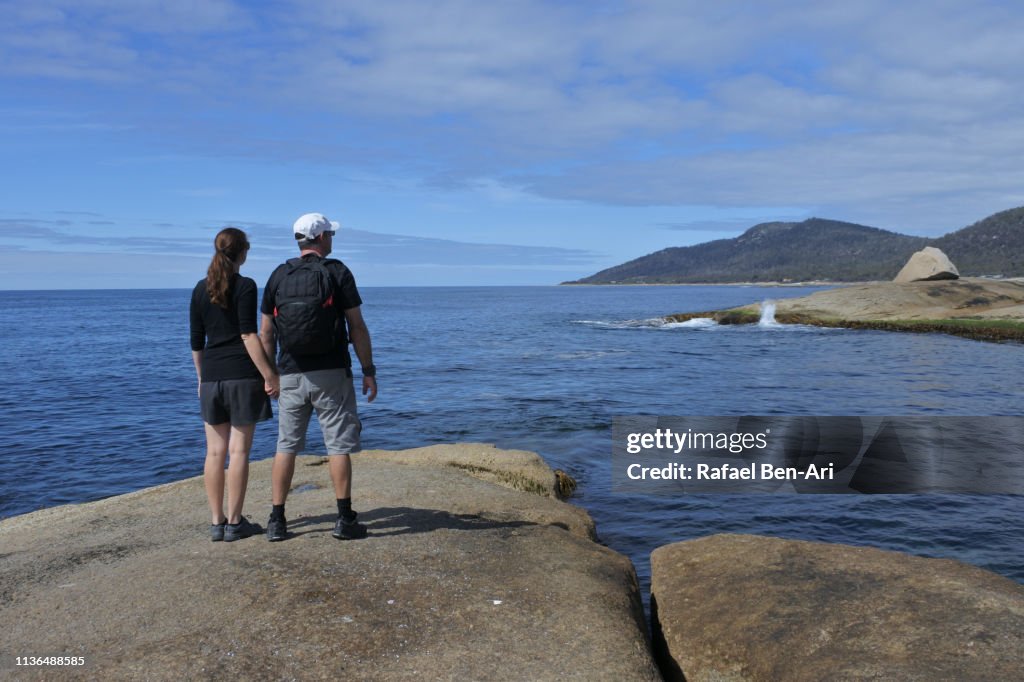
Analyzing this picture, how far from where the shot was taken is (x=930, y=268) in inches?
2039

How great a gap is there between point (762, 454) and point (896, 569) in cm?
902

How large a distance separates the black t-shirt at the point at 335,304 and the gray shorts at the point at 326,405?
0.06 metres

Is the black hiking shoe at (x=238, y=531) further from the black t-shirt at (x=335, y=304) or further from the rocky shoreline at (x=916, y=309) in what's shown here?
the rocky shoreline at (x=916, y=309)

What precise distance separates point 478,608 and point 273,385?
253cm

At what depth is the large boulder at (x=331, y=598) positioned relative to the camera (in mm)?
4531

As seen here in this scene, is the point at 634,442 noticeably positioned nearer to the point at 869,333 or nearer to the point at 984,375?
the point at 984,375

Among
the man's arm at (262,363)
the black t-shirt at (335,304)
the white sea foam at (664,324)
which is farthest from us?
the white sea foam at (664,324)

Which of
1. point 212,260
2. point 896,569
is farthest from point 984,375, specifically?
point 212,260

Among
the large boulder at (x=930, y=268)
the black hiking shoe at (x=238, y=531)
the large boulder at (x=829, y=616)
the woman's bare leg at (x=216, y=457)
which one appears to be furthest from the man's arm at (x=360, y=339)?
the large boulder at (x=930, y=268)

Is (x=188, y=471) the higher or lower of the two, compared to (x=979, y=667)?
lower

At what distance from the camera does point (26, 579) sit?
19.5ft

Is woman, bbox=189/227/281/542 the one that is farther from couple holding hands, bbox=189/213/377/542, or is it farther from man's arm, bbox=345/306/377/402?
man's arm, bbox=345/306/377/402

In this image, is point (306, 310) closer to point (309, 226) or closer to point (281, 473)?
point (309, 226)

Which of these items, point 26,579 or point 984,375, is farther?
point 984,375
